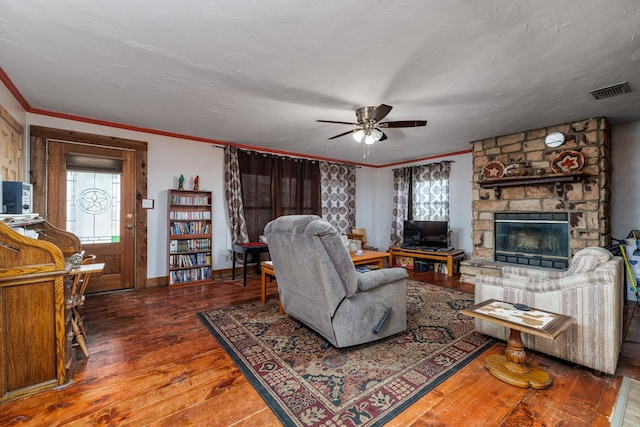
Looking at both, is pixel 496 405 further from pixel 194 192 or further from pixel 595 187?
pixel 194 192

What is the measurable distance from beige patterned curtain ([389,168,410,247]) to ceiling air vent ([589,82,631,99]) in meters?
3.60

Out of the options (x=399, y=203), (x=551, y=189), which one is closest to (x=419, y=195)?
(x=399, y=203)

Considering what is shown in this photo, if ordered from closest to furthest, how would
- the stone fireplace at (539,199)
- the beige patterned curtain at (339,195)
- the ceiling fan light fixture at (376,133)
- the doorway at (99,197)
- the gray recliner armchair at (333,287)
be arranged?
the gray recliner armchair at (333,287) → the ceiling fan light fixture at (376,133) → the doorway at (99,197) → the stone fireplace at (539,199) → the beige patterned curtain at (339,195)

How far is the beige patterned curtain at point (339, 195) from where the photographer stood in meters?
6.43

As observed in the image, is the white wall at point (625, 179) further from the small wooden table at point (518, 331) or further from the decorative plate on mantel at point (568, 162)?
the small wooden table at point (518, 331)

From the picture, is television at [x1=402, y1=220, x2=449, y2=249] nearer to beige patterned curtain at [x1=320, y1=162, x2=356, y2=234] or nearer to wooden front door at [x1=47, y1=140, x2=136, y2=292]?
beige patterned curtain at [x1=320, y1=162, x2=356, y2=234]

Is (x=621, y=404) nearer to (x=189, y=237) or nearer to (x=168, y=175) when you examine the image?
(x=189, y=237)

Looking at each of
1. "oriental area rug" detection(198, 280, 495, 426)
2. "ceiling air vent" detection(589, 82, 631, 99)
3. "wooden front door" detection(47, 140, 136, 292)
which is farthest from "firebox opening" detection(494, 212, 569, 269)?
"wooden front door" detection(47, 140, 136, 292)

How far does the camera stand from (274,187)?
5.60 metres

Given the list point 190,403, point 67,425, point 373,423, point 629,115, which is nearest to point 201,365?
point 190,403

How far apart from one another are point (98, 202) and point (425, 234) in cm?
559

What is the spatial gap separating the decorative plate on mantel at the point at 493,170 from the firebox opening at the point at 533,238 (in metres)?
0.63

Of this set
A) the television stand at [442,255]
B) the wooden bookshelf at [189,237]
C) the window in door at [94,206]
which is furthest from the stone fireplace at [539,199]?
the window in door at [94,206]

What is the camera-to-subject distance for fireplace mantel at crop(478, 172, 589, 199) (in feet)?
12.4
